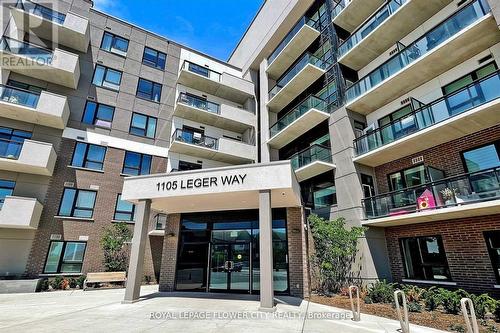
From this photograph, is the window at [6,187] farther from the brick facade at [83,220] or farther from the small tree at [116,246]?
A: the small tree at [116,246]

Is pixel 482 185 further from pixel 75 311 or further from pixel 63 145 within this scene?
pixel 63 145

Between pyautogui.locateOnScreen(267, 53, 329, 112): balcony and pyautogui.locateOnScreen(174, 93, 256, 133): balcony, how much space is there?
267 cm

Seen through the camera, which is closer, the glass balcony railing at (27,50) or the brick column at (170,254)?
the brick column at (170,254)

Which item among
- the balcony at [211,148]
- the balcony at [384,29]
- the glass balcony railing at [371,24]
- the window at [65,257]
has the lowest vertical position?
the window at [65,257]

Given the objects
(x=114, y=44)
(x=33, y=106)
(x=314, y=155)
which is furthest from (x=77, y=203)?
(x=314, y=155)

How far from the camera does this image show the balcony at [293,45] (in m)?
19.0

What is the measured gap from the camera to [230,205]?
477 inches

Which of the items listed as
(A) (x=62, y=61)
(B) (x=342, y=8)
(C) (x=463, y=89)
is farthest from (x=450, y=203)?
(A) (x=62, y=61)

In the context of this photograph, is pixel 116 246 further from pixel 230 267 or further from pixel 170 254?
pixel 230 267

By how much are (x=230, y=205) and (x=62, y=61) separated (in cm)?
1523

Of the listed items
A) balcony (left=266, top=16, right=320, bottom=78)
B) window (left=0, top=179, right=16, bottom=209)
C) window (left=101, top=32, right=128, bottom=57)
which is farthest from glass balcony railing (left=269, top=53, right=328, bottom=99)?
window (left=0, top=179, right=16, bottom=209)

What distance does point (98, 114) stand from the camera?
61.5ft

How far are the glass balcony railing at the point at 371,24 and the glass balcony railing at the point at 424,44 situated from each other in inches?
101

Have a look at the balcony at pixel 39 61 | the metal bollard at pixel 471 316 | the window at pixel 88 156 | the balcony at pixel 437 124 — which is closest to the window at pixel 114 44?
the balcony at pixel 39 61
